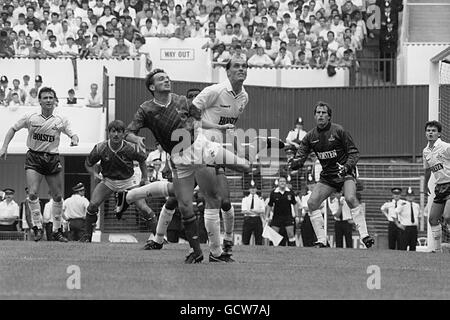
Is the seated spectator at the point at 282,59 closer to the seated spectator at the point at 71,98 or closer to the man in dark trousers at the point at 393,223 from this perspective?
the seated spectator at the point at 71,98

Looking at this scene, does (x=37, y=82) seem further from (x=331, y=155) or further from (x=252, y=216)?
(x=331, y=155)

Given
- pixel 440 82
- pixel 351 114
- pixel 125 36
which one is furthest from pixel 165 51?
pixel 440 82

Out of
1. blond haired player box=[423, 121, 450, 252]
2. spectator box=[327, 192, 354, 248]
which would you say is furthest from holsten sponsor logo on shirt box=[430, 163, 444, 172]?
spectator box=[327, 192, 354, 248]

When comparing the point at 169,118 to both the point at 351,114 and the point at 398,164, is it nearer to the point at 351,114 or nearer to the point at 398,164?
the point at 398,164

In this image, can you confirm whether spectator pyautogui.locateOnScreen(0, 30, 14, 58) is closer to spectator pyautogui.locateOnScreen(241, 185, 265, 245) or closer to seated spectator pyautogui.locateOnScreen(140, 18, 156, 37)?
seated spectator pyautogui.locateOnScreen(140, 18, 156, 37)

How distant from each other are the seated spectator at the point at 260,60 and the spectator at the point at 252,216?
5181 mm

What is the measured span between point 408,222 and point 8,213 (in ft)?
33.6

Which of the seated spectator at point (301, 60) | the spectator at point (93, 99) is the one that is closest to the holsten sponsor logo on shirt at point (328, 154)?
the spectator at point (93, 99)

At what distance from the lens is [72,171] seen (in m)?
32.7

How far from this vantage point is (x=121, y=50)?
32562mm

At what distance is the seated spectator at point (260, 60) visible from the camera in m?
32.8

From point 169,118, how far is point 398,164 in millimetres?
16655

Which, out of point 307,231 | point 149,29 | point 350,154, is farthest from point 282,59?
point 350,154

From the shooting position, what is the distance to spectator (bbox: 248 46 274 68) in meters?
32.8
